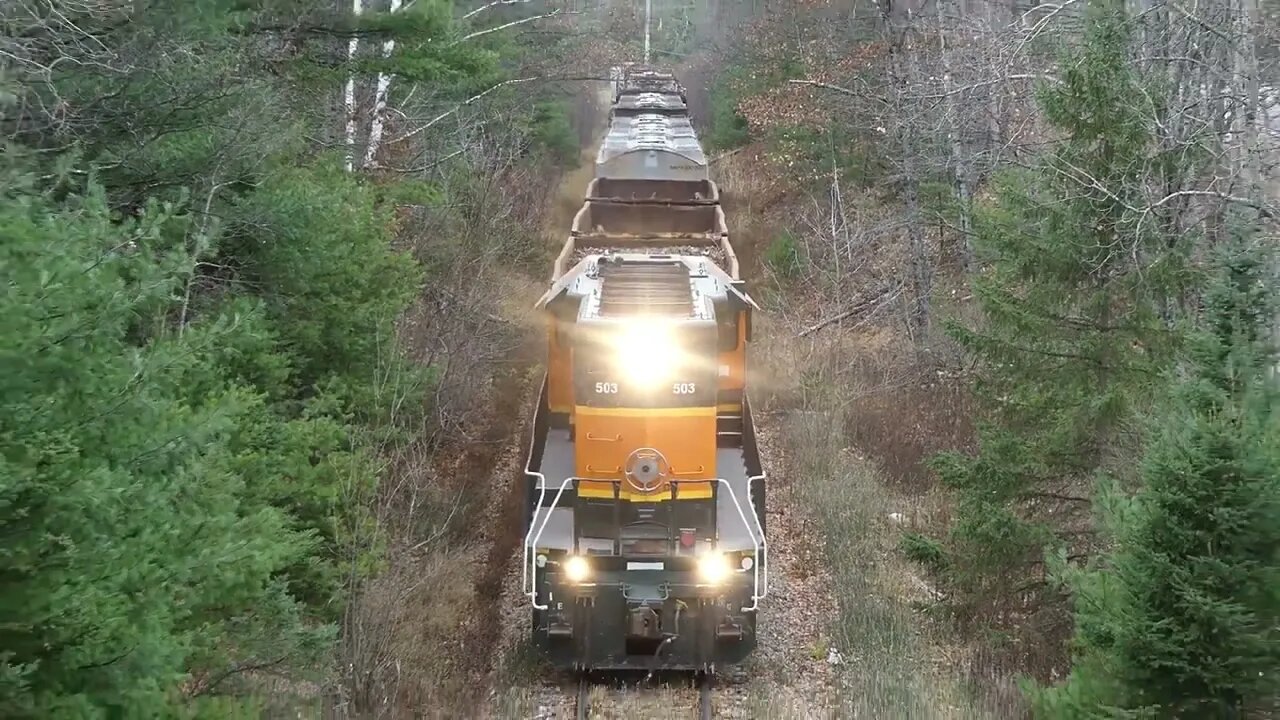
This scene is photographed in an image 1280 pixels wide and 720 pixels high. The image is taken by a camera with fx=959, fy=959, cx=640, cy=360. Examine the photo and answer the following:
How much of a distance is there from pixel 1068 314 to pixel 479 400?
9936mm

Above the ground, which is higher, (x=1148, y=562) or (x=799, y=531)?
(x=1148, y=562)

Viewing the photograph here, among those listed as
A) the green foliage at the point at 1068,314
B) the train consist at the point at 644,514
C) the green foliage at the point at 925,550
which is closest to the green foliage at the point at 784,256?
the green foliage at the point at 1068,314

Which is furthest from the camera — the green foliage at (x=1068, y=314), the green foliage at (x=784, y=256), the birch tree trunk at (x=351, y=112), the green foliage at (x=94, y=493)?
the green foliage at (x=784, y=256)

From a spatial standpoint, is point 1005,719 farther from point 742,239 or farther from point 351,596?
point 742,239

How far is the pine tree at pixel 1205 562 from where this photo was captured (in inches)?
213

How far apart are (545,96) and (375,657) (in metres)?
23.9

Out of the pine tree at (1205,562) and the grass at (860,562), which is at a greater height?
the pine tree at (1205,562)

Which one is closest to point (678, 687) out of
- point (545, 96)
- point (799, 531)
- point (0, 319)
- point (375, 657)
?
point (375, 657)

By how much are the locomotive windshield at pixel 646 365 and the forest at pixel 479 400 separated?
2028 millimetres

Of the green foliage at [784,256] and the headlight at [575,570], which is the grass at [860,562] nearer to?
the headlight at [575,570]

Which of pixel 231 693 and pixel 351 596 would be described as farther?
pixel 351 596

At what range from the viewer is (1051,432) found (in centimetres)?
919

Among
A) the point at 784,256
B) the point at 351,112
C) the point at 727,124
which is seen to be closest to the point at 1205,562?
the point at 351,112

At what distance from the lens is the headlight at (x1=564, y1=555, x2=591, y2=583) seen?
29.7 ft
